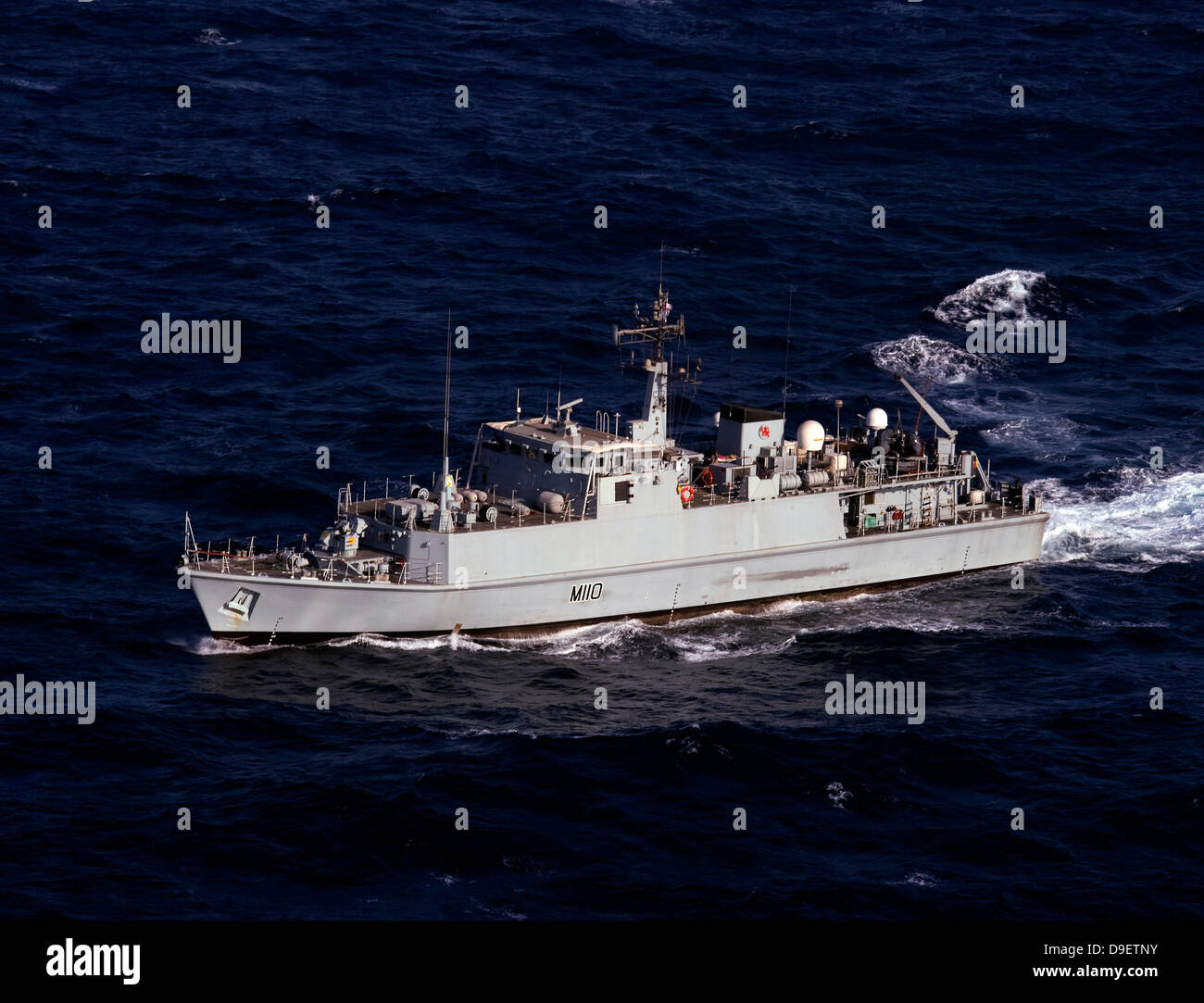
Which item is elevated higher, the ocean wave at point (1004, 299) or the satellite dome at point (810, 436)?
the ocean wave at point (1004, 299)

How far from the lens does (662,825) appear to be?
64.9 m

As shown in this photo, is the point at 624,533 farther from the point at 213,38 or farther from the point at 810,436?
the point at 213,38

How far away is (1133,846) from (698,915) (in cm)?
1388

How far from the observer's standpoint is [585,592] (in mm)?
80000

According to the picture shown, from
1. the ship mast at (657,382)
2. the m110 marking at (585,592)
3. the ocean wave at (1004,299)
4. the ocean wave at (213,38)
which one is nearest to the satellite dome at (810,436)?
the ship mast at (657,382)

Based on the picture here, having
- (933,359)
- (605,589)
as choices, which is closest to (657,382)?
(605,589)

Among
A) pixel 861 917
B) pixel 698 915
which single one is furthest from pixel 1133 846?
pixel 698 915

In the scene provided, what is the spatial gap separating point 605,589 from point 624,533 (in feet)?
7.27

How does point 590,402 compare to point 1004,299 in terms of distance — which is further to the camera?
point 1004,299

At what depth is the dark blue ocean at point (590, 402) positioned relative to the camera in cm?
6353

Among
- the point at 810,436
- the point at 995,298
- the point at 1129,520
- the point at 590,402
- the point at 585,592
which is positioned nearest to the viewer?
the point at 585,592

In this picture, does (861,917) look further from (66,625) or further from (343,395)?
(343,395)

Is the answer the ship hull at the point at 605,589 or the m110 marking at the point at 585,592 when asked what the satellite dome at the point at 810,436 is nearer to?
the ship hull at the point at 605,589

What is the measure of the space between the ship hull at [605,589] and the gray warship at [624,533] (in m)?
0.07
